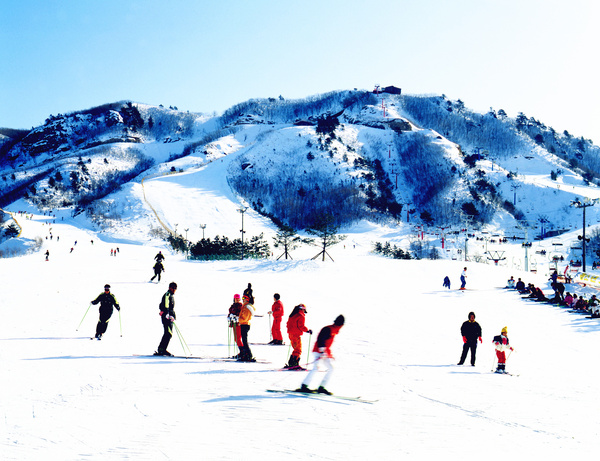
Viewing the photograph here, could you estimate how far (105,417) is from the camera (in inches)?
235

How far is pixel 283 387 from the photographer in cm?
764

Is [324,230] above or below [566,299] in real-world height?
above

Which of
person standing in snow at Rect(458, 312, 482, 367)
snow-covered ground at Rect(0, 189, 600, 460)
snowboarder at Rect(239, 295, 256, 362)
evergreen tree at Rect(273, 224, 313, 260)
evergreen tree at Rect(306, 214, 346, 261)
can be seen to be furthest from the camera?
evergreen tree at Rect(273, 224, 313, 260)

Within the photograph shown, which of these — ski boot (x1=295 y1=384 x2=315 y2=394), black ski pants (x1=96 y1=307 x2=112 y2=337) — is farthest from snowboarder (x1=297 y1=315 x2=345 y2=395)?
black ski pants (x1=96 y1=307 x2=112 y2=337)

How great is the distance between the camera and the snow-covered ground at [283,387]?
5.36 metres

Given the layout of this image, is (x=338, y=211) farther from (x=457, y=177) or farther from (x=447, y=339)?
(x=447, y=339)

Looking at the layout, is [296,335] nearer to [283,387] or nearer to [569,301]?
[283,387]

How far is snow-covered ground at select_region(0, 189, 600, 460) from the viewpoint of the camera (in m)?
5.36

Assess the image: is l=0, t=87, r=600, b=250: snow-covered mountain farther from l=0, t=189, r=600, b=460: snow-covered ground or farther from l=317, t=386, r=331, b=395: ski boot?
l=317, t=386, r=331, b=395: ski boot

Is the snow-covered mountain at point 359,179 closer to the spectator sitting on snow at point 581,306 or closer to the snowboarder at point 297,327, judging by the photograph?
the spectator sitting on snow at point 581,306

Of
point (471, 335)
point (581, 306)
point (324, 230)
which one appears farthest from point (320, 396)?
point (324, 230)

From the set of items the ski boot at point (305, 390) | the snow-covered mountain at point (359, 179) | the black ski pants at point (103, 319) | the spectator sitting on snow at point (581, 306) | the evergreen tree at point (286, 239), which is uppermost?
the snow-covered mountain at point (359, 179)

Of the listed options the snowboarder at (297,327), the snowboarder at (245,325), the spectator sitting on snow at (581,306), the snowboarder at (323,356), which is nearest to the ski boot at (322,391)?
the snowboarder at (323,356)

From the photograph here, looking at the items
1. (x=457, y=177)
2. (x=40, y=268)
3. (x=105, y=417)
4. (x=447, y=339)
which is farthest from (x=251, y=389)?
(x=457, y=177)
